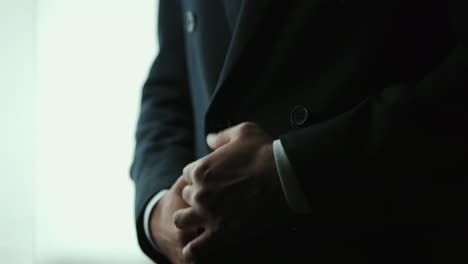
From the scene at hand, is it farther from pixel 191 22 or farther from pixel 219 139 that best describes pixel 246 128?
pixel 191 22

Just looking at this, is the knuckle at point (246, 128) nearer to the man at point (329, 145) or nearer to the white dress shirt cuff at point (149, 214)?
the man at point (329, 145)

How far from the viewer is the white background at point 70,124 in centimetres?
148

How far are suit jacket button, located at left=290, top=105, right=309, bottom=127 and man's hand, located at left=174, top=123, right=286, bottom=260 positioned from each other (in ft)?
0.19

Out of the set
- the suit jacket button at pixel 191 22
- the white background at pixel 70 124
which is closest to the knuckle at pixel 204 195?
the suit jacket button at pixel 191 22

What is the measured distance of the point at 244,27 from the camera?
2.22 feet

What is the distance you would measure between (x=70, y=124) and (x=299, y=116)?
1000 mm

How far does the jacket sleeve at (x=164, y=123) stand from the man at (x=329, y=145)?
0.01m

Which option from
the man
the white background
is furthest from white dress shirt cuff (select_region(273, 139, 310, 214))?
the white background

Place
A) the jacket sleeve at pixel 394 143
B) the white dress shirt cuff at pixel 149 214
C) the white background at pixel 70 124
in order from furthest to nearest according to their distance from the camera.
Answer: the white background at pixel 70 124 → the white dress shirt cuff at pixel 149 214 → the jacket sleeve at pixel 394 143

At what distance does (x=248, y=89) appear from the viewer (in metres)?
0.70

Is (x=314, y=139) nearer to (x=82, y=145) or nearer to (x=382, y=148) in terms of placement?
(x=382, y=148)

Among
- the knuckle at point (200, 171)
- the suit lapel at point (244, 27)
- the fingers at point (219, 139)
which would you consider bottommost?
the knuckle at point (200, 171)

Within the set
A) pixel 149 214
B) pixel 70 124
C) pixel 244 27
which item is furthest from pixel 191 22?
pixel 70 124

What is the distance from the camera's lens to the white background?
58.3 inches
